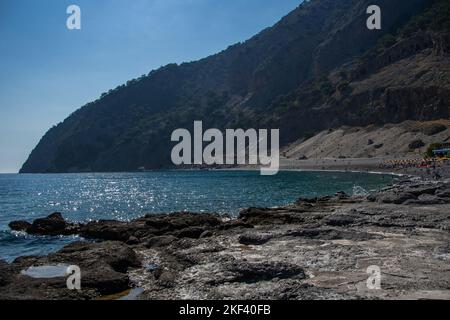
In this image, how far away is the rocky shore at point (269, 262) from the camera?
12.4 metres

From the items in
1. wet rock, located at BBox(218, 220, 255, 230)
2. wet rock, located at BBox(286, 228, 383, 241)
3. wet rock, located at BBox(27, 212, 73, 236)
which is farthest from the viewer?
wet rock, located at BBox(27, 212, 73, 236)

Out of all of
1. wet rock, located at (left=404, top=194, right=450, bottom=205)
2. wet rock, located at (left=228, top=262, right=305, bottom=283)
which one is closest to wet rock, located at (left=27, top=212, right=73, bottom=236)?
wet rock, located at (left=228, top=262, right=305, bottom=283)

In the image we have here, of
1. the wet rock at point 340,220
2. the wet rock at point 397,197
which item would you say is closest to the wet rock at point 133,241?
the wet rock at point 340,220

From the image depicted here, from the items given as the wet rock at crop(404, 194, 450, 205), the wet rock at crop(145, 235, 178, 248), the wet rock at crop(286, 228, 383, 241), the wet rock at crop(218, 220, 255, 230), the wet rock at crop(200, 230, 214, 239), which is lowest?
the wet rock at crop(145, 235, 178, 248)

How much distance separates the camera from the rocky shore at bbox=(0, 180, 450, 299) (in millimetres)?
12359

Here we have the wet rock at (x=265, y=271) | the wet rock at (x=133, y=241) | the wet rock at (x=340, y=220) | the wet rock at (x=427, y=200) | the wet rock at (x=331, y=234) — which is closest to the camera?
the wet rock at (x=265, y=271)

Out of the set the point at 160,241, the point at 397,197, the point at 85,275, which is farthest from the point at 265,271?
the point at 397,197

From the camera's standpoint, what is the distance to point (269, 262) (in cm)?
1410

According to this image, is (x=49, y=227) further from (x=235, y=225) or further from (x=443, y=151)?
(x=443, y=151)

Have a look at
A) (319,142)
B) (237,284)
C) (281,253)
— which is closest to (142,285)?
(237,284)

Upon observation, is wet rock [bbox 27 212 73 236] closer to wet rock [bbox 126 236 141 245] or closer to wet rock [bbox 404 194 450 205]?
wet rock [bbox 126 236 141 245]

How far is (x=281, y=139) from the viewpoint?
6048 inches

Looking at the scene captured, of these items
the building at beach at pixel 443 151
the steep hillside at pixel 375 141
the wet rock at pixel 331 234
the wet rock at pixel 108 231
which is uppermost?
the steep hillside at pixel 375 141

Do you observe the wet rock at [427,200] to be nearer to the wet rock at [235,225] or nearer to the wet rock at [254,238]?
the wet rock at [235,225]
